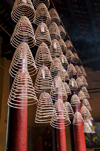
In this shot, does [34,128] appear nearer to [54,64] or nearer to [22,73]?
[54,64]

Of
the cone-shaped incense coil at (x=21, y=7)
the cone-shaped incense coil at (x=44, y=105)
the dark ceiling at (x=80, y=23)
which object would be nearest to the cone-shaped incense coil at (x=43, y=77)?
the cone-shaped incense coil at (x=44, y=105)

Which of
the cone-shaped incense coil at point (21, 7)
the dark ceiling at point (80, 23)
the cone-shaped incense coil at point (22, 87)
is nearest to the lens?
the cone-shaped incense coil at point (22, 87)

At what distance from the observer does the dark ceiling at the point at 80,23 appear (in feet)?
12.1

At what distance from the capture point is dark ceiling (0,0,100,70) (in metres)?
3.70

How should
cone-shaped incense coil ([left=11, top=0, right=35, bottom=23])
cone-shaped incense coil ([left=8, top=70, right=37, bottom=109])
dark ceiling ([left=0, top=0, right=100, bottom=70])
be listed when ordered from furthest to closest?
dark ceiling ([left=0, top=0, right=100, bottom=70]), cone-shaped incense coil ([left=11, top=0, right=35, bottom=23]), cone-shaped incense coil ([left=8, top=70, right=37, bottom=109])

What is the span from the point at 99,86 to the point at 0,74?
362 cm

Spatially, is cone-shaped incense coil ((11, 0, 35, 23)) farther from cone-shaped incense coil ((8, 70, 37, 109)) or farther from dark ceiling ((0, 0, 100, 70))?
dark ceiling ((0, 0, 100, 70))

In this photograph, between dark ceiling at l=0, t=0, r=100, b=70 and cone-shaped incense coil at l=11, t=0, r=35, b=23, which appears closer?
cone-shaped incense coil at l=11, t=0, r=35, b=23

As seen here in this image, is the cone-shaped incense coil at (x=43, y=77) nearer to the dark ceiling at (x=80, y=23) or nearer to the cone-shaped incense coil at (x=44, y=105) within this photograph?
the cone-shaped incense coil at (x=44, y=105)

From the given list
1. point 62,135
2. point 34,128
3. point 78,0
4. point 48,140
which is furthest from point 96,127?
point 78,0

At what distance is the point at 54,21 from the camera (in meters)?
2.41

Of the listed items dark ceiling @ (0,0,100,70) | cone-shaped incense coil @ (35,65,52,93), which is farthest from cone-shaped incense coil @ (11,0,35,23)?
dark ceiling @ (0,0,100,70)

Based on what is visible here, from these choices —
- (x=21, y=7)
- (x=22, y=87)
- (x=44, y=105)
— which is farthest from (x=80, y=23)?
(x=22, y=87)

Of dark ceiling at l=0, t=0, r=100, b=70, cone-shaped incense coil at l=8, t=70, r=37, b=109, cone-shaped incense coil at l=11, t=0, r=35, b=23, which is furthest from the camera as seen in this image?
dark ceiling at l=0, t=0, r=100, b=70
